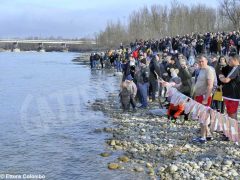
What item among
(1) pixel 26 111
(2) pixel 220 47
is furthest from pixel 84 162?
(2) pixel 220 47

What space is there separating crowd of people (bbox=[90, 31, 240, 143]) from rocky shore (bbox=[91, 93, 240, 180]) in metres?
0.53

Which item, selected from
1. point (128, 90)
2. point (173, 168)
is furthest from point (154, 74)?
point (173, 168)

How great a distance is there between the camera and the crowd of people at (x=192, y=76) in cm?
984

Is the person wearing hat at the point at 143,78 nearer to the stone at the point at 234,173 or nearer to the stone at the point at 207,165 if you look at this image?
the stone at the point at 207,165

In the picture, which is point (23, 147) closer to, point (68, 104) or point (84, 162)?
point (84, 162)

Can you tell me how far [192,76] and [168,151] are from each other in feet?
14.6

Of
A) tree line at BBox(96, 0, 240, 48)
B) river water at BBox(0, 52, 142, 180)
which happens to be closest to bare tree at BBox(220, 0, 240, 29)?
tree line at BBox(96, 0, 240, 48)

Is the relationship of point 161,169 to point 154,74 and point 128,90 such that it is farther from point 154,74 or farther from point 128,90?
point 154,74

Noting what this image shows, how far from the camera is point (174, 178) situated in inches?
357

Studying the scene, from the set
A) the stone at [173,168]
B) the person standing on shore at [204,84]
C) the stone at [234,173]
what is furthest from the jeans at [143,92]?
the stone at [234,173]

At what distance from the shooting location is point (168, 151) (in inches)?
423

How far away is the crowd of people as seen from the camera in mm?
9836

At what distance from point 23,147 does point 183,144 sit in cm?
458

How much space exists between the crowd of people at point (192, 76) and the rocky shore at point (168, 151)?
0.53 m
